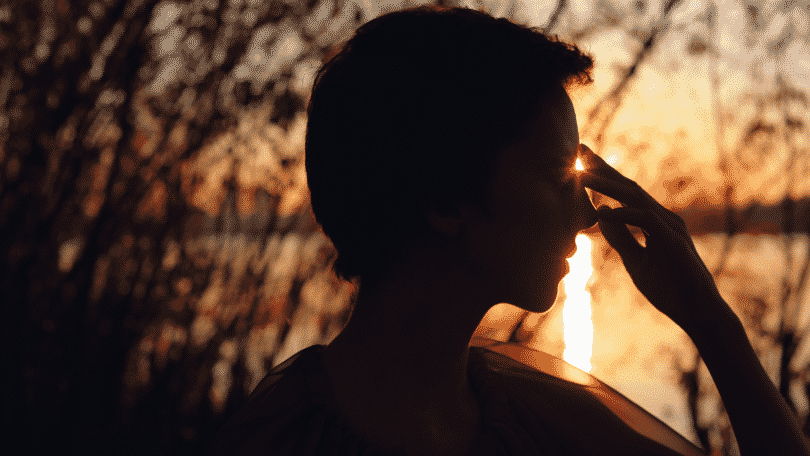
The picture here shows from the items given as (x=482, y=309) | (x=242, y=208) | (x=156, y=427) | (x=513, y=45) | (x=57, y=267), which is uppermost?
(x=513, y=45)

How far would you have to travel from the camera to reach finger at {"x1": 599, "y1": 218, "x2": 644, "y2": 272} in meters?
0.99

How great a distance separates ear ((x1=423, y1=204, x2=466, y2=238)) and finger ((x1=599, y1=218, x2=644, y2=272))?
0.32 meters

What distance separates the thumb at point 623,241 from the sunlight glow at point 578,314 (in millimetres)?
797

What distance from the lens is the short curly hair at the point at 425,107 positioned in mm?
829

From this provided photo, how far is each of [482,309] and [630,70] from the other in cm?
122

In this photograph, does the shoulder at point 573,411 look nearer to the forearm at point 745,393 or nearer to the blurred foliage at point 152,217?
the forearm at point 745,393

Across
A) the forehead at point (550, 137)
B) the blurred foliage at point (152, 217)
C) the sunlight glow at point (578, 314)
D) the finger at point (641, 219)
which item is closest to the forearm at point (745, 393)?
the finger at point (641, 219)

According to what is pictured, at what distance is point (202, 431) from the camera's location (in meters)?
2.21

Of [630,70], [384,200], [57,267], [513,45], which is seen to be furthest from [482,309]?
[57,267]

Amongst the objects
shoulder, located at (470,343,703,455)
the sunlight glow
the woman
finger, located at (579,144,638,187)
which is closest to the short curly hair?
the woman

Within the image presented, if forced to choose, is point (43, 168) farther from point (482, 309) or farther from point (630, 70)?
point (630, 70)

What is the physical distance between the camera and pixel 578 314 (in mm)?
1856

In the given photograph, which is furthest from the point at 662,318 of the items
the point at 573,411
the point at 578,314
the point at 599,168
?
the point at 599,168

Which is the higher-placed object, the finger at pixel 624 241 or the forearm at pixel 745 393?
the finger at pixel 624 241
